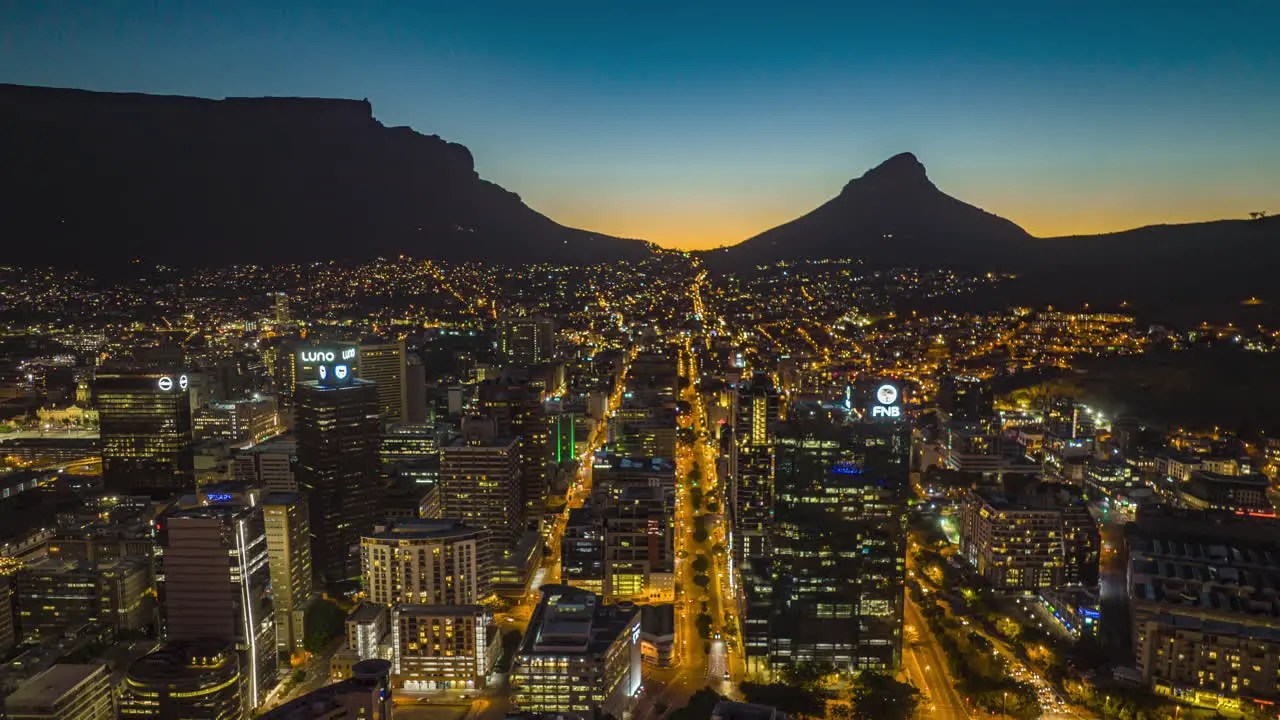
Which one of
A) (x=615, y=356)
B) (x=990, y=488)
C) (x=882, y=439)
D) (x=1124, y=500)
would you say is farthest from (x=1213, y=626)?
(x=615, y=356)

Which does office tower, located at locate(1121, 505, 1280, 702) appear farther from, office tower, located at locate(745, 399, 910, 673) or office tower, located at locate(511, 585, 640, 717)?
office tower, located at locate(511, 585, 640, 717)

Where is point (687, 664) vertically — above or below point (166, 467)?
below

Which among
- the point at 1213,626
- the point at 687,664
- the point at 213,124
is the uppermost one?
the point at 213,124

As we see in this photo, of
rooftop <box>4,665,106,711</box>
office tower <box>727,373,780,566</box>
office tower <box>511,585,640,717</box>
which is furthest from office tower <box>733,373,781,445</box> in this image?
rooftop <box>4,665,106,711</box>

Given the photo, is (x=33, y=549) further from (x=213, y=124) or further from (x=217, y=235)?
(x=213, y=124)

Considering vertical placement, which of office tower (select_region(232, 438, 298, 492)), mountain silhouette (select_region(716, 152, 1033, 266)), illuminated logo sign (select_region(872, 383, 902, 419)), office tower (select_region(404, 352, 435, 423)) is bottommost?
office tower (select_region(232, 438, 298, 492))

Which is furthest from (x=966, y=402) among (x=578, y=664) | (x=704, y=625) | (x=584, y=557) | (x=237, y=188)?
(x=237, y=188)

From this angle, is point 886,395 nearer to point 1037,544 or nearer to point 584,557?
point 1037,544
